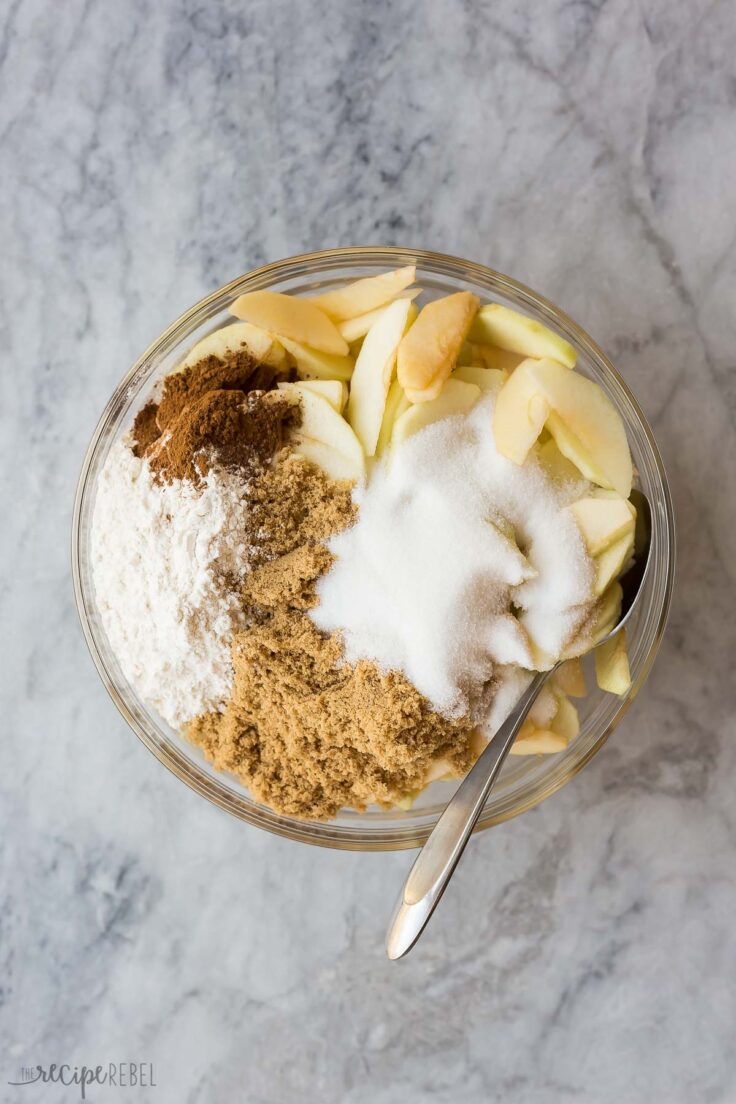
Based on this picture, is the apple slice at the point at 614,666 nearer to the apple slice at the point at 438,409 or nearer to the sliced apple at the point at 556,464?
the sliced apple at the point at 556,464

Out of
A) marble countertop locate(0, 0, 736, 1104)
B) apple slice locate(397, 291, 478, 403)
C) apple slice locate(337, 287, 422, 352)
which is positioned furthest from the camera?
marble countertop locate(0, 0, 736, 1104)

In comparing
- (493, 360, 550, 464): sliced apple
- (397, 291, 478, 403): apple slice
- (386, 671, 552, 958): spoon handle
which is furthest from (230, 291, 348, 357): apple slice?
(386, 671, 552, 958): spoon handle

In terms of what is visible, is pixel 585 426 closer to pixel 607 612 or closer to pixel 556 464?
pixel 556 464

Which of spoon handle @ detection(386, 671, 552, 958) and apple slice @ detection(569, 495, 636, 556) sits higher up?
apple slice @ detection(569, 495, 636, 556)

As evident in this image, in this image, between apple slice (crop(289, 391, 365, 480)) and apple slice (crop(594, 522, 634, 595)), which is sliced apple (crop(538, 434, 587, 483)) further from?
apple slice (crop(289, 391, 365, 480))

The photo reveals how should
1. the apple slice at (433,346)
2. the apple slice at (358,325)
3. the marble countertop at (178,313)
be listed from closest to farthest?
the apple slice at (433,346)
the apple slice at (358,325)
the marble countertop at (178,313)

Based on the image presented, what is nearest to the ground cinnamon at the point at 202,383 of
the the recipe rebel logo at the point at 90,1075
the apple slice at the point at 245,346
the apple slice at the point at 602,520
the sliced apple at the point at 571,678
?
the apple slice at the point at 245,346

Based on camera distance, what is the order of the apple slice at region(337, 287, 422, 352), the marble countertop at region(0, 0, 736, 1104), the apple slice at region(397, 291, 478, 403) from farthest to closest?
1. the marble countertop at region(0, 0, 736, 1104)
2. the apple slice at region(337, 287, 422, 352)
3. the apple slice at region(397, 291, 478, 403)
